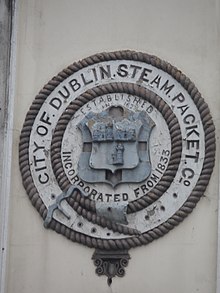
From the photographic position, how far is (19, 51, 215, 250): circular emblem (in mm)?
7711

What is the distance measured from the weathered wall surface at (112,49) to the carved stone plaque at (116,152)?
3.2 inches

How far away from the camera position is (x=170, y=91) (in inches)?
311

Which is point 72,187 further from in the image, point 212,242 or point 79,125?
point 212,242

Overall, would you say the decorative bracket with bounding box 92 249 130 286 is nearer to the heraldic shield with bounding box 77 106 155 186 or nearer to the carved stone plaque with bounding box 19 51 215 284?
the carved stone plaque with bounding box 19 51 215 284

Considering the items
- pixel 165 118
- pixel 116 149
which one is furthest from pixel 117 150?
pixel 165 118

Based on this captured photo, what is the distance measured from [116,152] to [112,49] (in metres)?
0.79

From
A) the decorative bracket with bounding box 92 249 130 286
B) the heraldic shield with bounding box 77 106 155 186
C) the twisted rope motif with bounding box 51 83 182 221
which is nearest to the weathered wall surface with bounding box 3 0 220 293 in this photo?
the decorative bracket with bounding box 92 249 130 286

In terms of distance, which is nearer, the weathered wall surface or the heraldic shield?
the weathered wall surface

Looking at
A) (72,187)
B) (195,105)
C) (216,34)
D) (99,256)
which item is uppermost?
(216,34)

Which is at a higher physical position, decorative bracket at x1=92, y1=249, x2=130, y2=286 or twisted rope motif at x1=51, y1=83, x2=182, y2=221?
twisted rope motif at x1=51, y1=83, x2=182, y2=221

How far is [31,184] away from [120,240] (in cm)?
75

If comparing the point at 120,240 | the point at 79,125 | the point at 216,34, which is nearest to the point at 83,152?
the point at 79,125

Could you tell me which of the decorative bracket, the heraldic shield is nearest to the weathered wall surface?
the decorative bracket

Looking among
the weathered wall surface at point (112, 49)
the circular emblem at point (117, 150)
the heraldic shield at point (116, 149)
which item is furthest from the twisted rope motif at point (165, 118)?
the weathered wall surface at point (112, 49)
